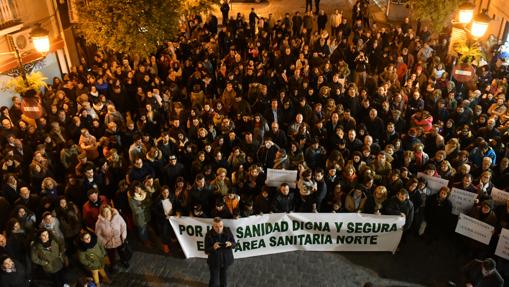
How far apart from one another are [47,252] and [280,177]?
181 inches

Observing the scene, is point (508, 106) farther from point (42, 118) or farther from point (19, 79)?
point (19, 79)

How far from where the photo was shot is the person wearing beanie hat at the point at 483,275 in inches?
303

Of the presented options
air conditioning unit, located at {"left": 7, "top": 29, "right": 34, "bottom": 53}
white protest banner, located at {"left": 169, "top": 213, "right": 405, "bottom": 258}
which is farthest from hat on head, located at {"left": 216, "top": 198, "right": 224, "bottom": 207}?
air conditioning unit, located at {"left": 7, "top": 29, "right": 34, "bottom": 53}

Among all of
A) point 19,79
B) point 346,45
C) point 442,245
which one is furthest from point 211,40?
point 442,245

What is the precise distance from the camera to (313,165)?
10797 millimetres

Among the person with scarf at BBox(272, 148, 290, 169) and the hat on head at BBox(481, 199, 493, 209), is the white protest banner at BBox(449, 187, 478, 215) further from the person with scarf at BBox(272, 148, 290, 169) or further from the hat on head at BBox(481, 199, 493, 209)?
the person with scarf at BBox(272, 148, 290, 169)

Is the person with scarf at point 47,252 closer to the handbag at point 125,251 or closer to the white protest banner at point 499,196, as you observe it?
the handbag at point 125,251

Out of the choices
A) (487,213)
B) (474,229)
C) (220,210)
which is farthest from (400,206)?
(220,210)

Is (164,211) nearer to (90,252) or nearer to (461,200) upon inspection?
(90,252)

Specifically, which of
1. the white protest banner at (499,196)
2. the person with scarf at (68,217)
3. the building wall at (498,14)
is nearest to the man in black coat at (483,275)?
the white protest banner at (499,196)

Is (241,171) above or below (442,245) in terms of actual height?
above

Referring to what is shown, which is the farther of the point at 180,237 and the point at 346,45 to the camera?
the point at 346,45

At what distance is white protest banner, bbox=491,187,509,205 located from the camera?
909 centimetres

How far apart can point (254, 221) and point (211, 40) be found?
11.1m
